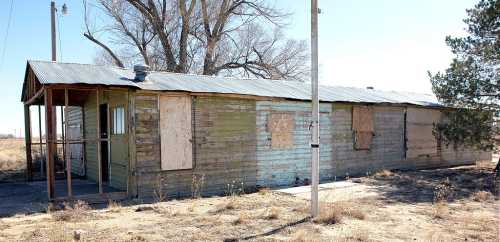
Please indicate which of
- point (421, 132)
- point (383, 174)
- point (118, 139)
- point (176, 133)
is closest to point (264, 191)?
point (176, 133)

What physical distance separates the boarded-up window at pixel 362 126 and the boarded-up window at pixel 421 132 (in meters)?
2.22

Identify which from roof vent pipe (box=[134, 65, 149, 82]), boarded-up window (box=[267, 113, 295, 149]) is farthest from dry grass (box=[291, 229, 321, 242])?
roof vent pipe (box=[134, 65, 149, 82])

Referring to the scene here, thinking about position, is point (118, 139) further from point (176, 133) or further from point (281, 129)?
point (281, 129)

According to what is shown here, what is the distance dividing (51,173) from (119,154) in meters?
1.95

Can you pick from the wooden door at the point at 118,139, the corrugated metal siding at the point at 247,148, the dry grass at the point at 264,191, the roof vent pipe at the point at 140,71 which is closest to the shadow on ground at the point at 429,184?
the corrugated metal siding at the point at 247,148

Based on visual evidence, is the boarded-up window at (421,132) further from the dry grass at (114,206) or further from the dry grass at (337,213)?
the dry grass at (114,206)

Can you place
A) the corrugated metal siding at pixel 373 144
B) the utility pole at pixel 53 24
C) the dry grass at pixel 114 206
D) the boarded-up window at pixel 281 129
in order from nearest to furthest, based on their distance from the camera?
the dry grass at pixel 114 206, the boarded-up window at pixel 281 129, the corrugated metal siding at pixel 373 144, the utility pole at pixel 53 24

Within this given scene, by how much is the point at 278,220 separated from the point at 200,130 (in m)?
3.91

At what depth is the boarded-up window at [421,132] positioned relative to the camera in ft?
53.0

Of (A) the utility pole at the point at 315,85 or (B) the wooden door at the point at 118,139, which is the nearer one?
(A) the utility pole at the point at 315,85

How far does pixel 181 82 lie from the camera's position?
11.4 meters

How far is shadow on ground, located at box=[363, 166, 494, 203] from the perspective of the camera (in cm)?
1031

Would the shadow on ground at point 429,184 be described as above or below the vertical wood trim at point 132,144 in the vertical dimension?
below

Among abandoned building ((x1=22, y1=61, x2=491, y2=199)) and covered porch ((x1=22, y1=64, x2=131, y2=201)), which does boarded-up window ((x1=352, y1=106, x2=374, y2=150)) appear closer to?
abandoned building ((x1=22, y1=61, x2=491, y2=199))
